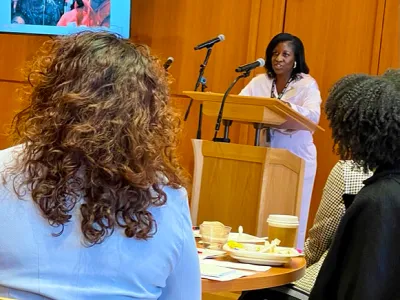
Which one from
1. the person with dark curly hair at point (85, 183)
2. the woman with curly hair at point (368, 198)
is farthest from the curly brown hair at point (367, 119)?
the person with dark curly hair at point (85, 183)

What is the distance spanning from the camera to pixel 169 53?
209 inches

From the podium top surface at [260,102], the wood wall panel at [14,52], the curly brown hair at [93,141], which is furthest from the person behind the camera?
the wood wall panel at [14,52]

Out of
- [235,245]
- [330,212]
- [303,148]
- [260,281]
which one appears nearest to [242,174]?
[330,212]

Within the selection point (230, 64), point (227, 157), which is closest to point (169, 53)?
point (230, 64)

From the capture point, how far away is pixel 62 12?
17.6 ft

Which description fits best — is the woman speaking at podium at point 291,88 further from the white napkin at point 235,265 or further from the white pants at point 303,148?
the white napkin at point 235,265

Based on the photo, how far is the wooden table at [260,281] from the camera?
1668 millimetres

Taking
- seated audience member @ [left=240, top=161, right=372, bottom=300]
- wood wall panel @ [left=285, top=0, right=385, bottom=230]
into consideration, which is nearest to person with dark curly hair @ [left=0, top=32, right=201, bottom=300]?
seated audience member @ [left=240, top=161, right=372, bottom=300]

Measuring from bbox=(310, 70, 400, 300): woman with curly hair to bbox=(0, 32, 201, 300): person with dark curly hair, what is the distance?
57 cm

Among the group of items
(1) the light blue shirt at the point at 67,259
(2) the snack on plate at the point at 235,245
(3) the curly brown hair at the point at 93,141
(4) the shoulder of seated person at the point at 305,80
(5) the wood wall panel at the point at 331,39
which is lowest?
(2) the snack on plate at the point at 235,245

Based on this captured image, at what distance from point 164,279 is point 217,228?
88cm

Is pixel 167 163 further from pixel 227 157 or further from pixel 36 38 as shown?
pixel 36 38

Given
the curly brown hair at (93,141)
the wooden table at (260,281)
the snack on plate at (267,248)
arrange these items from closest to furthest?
the curly brown hair at (93,141) < the wooden table at (260,281) < the snack on plate at (267,248)

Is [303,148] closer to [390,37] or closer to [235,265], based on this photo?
[390,37]
